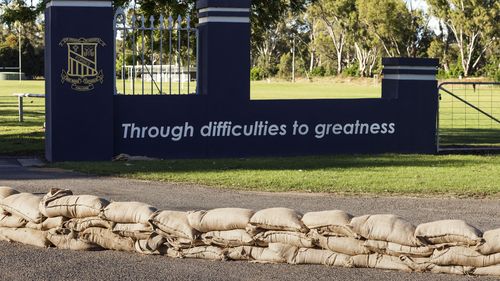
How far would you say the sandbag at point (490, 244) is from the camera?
7949 mm

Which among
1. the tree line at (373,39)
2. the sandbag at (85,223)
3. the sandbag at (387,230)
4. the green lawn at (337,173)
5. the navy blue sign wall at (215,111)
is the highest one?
the tree line at (373,39)

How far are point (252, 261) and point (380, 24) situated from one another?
80.5 meters

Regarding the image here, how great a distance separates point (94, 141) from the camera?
56.6ft

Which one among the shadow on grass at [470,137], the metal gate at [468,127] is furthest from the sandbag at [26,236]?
the shadow on grass at [470,137]

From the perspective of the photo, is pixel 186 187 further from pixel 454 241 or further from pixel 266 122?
pixel 454 241

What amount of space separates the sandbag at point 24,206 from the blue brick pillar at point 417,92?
10826 millimetres

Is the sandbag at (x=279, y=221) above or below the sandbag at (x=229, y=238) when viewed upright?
above

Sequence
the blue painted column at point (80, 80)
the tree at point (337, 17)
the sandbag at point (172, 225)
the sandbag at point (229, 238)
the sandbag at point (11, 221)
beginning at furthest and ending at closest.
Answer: the tree at point (337, 17), the blue painted column at point (80, 80), the sandbag at point (11, 221), the sandbag at point (172, 225), the sandbag at point (229, 238)

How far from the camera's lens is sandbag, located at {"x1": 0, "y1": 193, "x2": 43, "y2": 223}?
9.51 meters

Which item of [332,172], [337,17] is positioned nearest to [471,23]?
[337,17]

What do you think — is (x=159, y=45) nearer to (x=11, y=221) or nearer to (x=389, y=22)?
(x=11, y=221)

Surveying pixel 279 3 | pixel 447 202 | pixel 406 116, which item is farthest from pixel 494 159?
pixel 279 3

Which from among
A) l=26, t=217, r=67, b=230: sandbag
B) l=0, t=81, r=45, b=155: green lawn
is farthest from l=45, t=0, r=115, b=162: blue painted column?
l=26, t=217, r=67, b=230: sandbag

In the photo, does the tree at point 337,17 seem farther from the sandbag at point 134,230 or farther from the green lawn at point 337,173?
the sandbag at point 134,230
